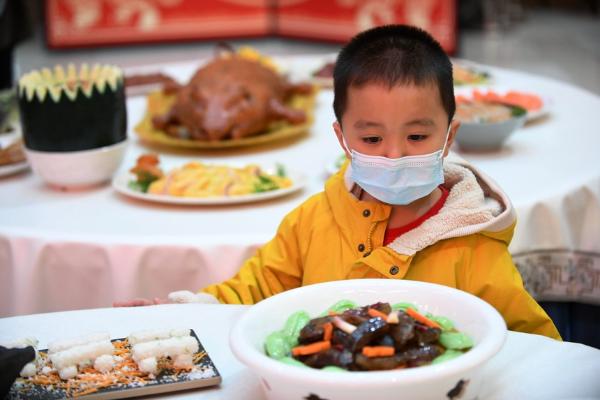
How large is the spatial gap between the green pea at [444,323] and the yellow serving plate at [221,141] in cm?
180

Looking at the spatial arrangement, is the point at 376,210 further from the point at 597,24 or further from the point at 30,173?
the point at 597,24

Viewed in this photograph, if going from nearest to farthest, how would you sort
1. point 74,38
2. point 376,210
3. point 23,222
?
1. point 376,210
2. point 23,222
3. point 74,38

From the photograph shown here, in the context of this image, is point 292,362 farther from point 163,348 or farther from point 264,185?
point 264,185

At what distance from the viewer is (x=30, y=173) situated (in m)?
2.80

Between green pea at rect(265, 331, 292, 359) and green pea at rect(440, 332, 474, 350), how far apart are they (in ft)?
0.66

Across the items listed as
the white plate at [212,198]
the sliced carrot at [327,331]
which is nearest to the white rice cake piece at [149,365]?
the sliced carrot at [327,331]

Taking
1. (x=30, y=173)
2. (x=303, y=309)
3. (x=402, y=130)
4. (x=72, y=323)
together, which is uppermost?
(x=402, y=130)

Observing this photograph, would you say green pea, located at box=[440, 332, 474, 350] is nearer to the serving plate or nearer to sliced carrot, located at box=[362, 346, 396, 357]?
sliced carrot, located at box=[362, 346, 396, 357]

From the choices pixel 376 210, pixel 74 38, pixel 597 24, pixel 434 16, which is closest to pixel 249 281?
pixel 376 210

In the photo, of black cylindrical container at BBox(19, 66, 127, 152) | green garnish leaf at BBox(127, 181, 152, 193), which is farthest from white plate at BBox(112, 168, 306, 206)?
black cylindrical container at BBox(19, 66, 127, 152)

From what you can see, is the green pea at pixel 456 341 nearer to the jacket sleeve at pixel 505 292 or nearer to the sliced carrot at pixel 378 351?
the sliced carrot at pixel 378 351

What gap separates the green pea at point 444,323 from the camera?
1.18m

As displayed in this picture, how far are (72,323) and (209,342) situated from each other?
0.26 metres

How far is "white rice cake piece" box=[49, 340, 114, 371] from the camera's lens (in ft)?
4.14
